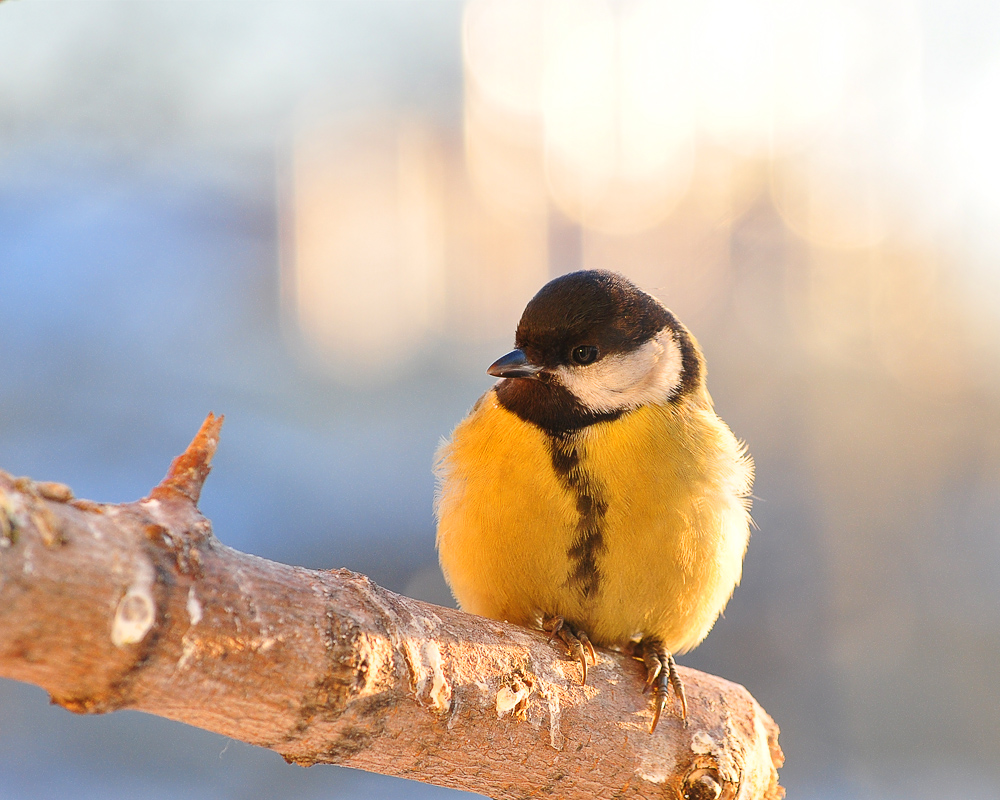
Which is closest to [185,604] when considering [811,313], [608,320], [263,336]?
[608,320]

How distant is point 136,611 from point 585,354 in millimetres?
900

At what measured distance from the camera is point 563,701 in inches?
51.8

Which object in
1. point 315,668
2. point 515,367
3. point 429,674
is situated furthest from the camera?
point 515,367

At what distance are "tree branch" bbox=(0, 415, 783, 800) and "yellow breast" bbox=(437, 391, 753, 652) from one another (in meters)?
0.10

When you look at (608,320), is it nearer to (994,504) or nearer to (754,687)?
(754,687)

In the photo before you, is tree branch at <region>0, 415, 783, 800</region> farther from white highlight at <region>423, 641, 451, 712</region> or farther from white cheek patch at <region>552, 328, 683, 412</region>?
white cheek patch at <region>552, 328, 683, 412</region>

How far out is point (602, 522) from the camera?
1.41 m

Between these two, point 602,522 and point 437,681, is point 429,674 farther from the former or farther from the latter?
point 602,522

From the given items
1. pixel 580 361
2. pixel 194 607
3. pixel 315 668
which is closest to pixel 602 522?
pixel 580 361

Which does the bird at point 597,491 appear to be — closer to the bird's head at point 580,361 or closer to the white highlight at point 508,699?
the bird's head at point 580,361

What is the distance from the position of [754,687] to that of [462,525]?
1.86 meters

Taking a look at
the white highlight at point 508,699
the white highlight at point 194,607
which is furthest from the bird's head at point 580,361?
the white highlight at point 194,607

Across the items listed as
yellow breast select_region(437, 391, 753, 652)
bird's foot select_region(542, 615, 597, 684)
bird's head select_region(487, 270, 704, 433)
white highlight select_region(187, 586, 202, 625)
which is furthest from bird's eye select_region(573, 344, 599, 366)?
white highlight select_region(187, 586, 202, 625)

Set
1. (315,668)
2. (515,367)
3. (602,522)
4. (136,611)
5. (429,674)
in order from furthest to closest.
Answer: (515,367) < (602,522) < (429,674) < (315,668) < (136,611)
